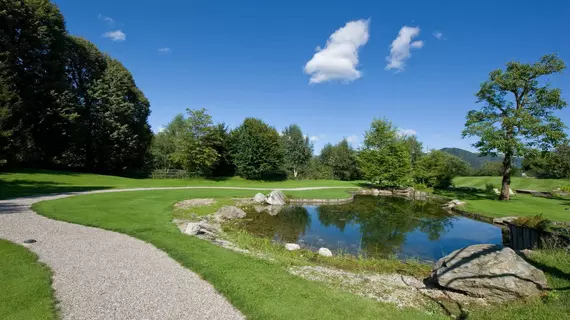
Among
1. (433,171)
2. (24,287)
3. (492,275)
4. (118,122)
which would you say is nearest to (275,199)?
(492,275)

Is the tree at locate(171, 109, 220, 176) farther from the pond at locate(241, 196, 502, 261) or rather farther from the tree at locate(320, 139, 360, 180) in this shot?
the tree at locate(320, 139, 360, 180)

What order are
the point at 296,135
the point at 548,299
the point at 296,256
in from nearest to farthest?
the point at 548,299 < the point at 296,256 < the point at 296,135

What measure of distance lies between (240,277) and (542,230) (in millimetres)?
12247

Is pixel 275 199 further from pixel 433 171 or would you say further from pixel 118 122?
pixel 118 122

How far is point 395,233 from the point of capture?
54.2 feet

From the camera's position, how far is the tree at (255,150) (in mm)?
40656

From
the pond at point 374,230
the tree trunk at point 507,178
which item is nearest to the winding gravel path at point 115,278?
the pond at point 374,230

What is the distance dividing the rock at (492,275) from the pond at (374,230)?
4.85 m

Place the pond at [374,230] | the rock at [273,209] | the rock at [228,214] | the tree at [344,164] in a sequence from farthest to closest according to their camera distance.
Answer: the tree at [344,164]
the rock at [273,209]
the rock at [228,214]
the pond at [374,230]

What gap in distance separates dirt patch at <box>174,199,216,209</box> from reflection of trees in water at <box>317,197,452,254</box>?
8.74 m

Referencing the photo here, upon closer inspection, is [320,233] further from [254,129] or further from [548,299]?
[254,129]

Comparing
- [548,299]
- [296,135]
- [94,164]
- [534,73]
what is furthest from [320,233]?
[296,135]

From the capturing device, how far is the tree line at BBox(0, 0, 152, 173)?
25.7 m

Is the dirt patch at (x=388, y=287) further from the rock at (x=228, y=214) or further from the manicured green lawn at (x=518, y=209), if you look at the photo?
the manicured green lawn at (x=518, y=209)
